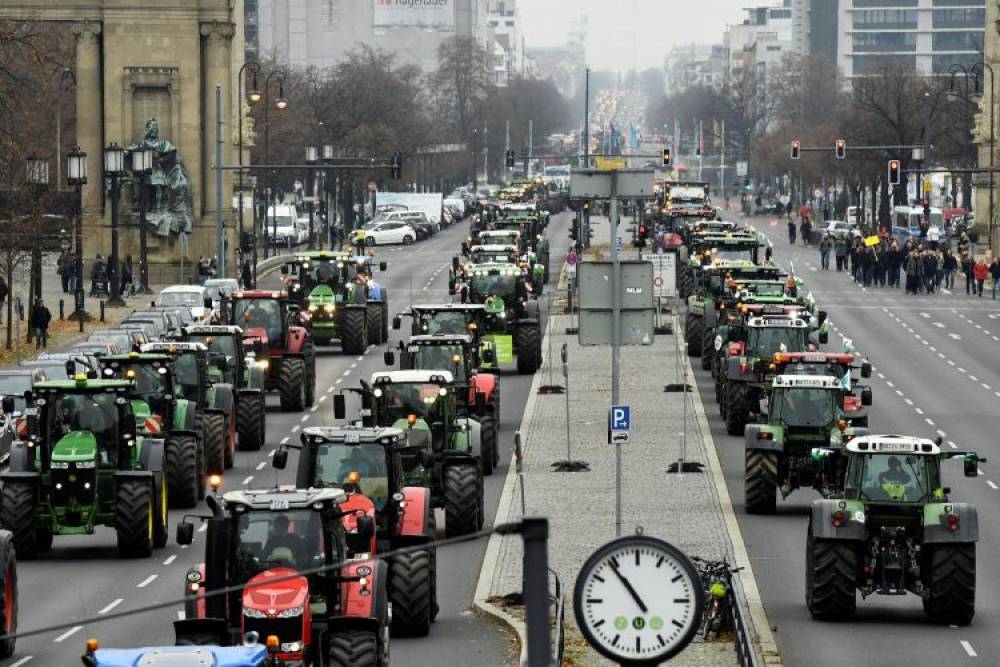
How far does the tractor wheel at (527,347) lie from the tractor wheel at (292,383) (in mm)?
9963

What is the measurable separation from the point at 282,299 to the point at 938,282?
45.4 meters

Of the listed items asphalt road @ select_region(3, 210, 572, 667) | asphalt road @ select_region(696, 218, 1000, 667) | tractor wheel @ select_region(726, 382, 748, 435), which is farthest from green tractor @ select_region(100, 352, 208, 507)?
tractor wheel @ select_region(726, 382, 748, 435)

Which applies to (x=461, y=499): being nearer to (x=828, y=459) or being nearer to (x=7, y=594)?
(x=828, y=459)

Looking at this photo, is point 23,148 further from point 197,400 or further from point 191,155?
point 197,400

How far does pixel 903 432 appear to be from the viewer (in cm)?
5172

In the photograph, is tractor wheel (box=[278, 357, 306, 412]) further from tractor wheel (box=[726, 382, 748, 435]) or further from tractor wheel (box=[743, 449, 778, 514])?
tractor wheel (box=[743, 449, 778, 514])

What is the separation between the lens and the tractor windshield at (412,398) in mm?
36594

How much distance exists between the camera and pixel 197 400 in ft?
144

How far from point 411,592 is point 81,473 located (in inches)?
308

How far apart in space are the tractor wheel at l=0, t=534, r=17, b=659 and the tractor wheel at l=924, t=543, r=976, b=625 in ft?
31.8

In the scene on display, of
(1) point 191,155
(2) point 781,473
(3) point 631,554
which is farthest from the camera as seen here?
(1) point 191,155

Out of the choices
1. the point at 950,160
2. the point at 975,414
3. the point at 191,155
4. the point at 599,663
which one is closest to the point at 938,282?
the point at 191,155

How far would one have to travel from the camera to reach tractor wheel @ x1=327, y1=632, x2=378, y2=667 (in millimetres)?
22453

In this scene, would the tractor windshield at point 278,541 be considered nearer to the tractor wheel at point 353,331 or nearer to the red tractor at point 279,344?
the red tractor at point 279,344
